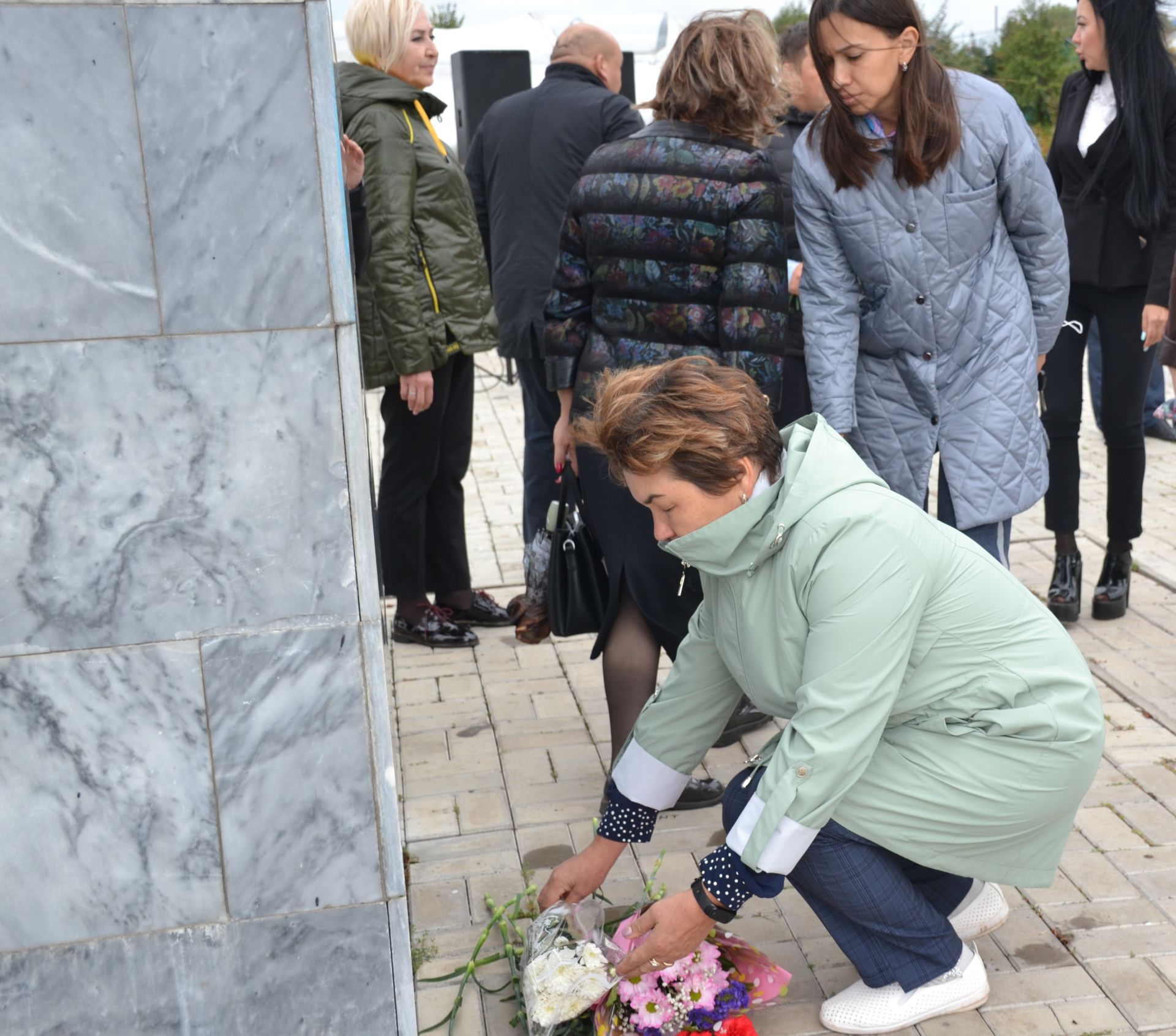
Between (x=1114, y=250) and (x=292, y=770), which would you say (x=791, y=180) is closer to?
(x=1114, y=250)

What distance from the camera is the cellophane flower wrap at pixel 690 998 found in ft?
8.11

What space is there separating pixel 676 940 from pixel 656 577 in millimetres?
1094

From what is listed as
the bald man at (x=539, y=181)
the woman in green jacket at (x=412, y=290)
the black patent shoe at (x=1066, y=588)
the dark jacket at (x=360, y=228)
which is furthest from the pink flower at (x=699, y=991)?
the black patent shoe at (x=1066, y=588)

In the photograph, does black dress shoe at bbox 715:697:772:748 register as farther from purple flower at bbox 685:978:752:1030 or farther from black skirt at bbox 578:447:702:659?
purple flower at bbox 685:978:752:1030

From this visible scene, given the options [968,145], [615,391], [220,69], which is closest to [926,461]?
[968,145]

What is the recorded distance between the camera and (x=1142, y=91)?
434cm

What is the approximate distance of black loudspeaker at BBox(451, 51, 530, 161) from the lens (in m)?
9.34

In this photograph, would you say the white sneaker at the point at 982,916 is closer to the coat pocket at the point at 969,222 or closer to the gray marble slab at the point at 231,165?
the coat pocket at the point at 969,222

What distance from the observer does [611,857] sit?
8.86 feet

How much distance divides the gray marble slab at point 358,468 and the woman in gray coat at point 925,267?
144 centimetres

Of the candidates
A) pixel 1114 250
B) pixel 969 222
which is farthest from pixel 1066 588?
pixel 969 222

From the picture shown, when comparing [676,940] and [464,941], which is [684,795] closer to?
[464,941]

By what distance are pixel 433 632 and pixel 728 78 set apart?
223 cm

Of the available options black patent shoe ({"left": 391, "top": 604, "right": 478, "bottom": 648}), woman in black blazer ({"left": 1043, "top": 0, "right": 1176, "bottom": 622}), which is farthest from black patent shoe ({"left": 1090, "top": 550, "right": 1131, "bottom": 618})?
black patent shoe ({"left": 391, "top": 604, "right": 478, "bottom": 648})
